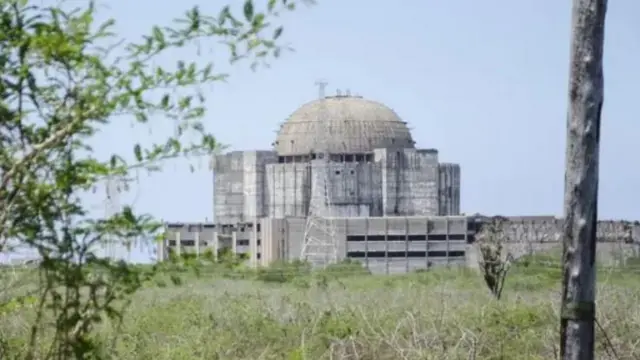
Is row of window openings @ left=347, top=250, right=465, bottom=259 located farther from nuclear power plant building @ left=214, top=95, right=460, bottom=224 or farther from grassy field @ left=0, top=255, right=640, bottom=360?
grassy field @ left=0, top=255, right=640, bottom=360

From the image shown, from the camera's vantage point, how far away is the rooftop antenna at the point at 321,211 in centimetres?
5481

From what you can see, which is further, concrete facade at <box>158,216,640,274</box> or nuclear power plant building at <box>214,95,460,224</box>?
nuclear power plant building at <box>214,95,460,224</box>

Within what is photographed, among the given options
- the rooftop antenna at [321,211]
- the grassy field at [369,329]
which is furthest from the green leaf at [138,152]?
the rooftop antenna at [321,211]

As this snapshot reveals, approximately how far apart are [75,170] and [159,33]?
41 cm

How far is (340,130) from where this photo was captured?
65.7 meters

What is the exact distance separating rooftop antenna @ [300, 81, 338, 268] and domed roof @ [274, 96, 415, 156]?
0.06 m

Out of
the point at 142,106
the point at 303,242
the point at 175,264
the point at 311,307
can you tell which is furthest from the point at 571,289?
the point at 303,242

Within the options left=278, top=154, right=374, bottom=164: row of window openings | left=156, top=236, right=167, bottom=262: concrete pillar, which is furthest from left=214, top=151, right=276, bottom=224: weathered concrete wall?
left=156, top=236, right=167, bottom=262: concrete pillar

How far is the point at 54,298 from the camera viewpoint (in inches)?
159

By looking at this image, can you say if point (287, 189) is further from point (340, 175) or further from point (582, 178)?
point (582, 178)

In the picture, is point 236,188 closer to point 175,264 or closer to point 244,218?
point 244,218

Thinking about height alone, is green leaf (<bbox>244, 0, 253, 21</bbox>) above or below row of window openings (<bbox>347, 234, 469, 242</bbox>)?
above

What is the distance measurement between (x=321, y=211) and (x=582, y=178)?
189ft

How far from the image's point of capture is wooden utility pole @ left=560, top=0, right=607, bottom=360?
4785 millimetres
